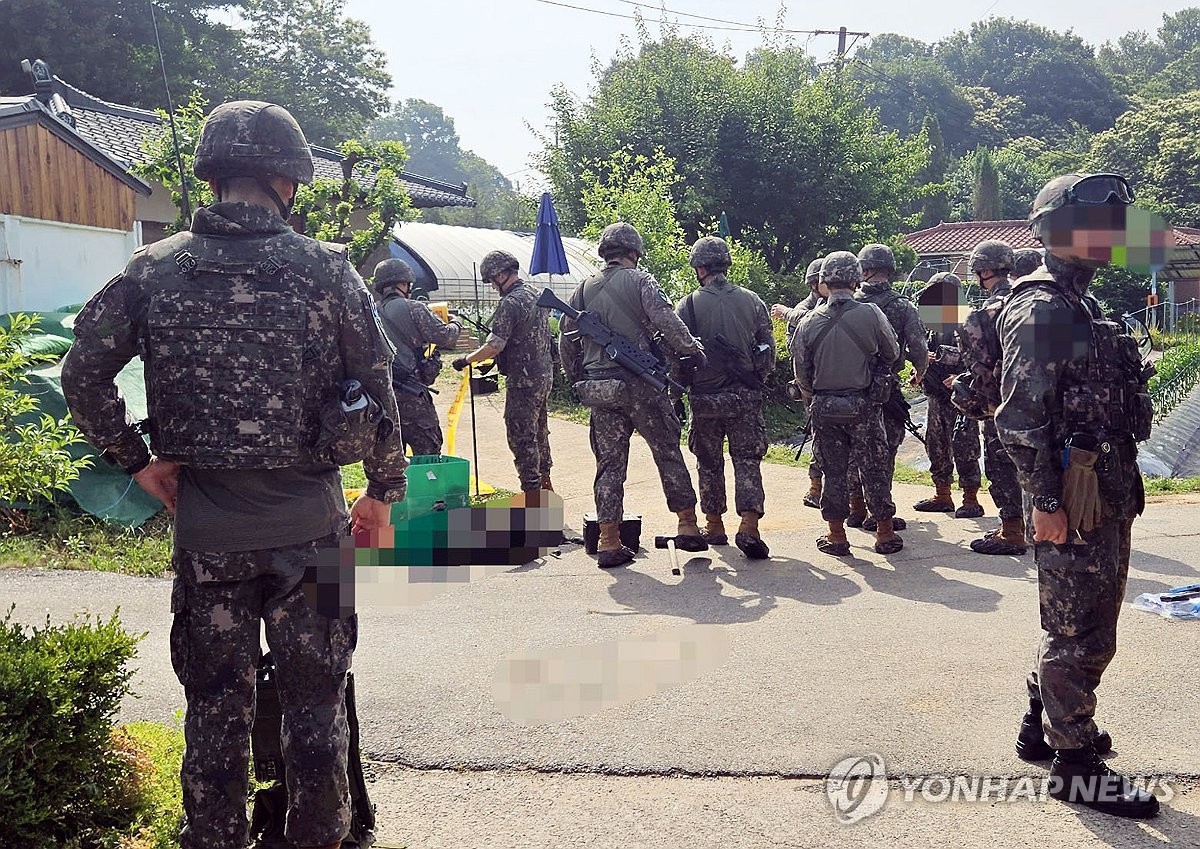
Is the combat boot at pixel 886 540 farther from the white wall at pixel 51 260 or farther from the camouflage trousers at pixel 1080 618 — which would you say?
the white wall at pixel 51 260

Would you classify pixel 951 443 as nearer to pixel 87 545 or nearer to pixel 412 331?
pixel 412 331

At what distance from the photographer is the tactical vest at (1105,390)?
3.58 m

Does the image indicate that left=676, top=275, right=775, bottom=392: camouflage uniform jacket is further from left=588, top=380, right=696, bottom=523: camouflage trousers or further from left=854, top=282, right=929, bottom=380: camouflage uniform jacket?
left=854, top=282, right=929, bottom=380: camouflage uniform jacket

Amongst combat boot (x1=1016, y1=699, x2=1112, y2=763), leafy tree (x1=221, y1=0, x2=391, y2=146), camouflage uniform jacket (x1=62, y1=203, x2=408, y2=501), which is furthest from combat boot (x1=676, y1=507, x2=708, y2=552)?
leafy tree (x1=221, y1=0, x2=391, y2=146)

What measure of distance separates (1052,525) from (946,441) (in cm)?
558

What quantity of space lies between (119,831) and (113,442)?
1189mm

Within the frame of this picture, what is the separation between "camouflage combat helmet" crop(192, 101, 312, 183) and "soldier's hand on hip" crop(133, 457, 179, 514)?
0.86 m

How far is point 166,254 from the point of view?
3.05m

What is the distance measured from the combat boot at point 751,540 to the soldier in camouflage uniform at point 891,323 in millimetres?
1188

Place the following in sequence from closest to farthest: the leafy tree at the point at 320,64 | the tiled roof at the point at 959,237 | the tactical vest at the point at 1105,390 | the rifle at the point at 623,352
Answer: the tactical vest at the point at 1105,390, the rifle at the point at 623,352, the leafy tree at the point at 320,64, the tiled roof at the point at 959,237

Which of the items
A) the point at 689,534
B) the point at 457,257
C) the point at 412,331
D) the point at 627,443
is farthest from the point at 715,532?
the point at 457,257

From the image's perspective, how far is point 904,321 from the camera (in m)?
8.17

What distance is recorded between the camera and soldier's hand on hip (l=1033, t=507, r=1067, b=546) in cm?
356

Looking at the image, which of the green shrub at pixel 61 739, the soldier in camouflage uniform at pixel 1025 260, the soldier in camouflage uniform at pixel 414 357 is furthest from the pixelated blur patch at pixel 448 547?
the soldier in camouflage uniform at pixel 1025 260
